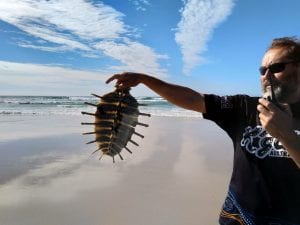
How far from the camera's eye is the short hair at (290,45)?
2799 millimetres

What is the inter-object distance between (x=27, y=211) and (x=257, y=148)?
4273 millimetres

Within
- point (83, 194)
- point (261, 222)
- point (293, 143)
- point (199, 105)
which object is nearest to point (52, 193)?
point (83, 194)

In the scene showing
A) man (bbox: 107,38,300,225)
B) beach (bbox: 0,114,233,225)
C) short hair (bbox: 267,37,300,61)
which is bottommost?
beach (bbox: 0,114,233,225)

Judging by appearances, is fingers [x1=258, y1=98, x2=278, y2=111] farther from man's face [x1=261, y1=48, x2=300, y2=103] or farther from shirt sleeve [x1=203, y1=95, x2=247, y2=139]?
shirt sleeve [x1=203, y1=95, x2=247, y2=139]

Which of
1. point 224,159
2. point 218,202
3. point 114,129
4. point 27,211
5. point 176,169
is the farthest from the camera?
point 224,159

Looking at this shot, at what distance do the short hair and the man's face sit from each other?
0.13 feet

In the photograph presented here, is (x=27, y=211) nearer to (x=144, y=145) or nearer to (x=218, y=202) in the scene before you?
(x=218, y=202)

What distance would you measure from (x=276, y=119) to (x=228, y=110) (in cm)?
89

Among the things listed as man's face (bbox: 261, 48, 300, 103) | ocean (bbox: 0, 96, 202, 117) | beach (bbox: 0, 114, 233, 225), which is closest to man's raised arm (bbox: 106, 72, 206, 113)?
man's face (bbox: 261, 48, 300, 103)

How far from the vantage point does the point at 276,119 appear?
215 centimetres

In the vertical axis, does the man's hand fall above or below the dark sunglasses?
below

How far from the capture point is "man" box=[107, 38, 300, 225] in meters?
2.59

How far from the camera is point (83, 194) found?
22.4ft

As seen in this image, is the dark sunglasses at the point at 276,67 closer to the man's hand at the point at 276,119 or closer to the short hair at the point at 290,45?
the short hair at the point at 290,45
